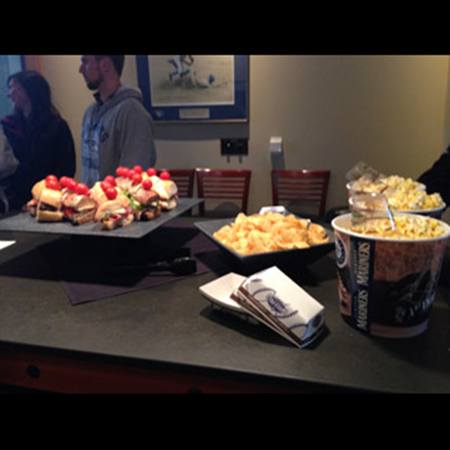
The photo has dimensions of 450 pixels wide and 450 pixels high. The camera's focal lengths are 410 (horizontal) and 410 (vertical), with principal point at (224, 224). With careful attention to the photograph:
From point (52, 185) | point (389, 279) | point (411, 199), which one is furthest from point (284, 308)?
point (52, 185)

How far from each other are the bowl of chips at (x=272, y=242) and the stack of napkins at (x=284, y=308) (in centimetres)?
17

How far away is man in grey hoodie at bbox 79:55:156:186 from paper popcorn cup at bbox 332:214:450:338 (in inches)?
54.6

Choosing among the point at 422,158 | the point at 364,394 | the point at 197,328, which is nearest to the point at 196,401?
the point at 197,328

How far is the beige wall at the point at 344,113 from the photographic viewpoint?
2.43 meters

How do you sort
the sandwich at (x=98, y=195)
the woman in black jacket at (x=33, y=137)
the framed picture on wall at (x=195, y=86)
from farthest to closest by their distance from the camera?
the framed picture on wall at (x=195, y=86) < the woman in black jacket at (x=33, y=137) < the sandwich at (x=98, y=195)

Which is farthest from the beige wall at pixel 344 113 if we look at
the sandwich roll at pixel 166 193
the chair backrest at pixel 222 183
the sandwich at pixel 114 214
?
the sandwich at pixel 114 214

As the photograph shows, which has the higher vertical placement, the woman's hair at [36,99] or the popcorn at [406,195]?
the woman's hair at [36,99]

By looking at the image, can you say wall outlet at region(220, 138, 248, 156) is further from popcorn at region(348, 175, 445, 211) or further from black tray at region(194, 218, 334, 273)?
black tray at region(194, 218, 334, 273)

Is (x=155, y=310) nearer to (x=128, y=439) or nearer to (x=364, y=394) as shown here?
(x=128, y=439)

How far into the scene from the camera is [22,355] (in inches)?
29.3

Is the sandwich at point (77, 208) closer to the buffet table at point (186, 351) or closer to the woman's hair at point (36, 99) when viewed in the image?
the buffet table at point (186, 351)
